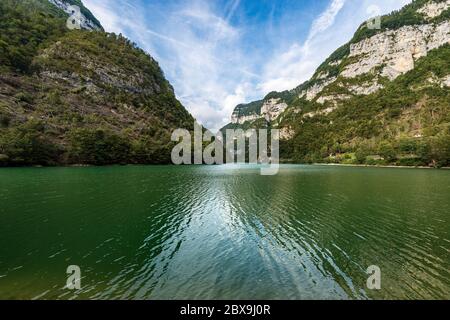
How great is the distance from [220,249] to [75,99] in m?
128

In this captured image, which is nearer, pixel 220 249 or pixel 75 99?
pixel 220 249

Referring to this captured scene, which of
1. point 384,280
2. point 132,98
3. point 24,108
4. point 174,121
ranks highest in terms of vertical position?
point 132,98

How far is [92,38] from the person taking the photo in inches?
6649

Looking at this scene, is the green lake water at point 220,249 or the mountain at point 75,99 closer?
the green lake water at point 220,249

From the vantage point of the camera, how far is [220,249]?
14.5m

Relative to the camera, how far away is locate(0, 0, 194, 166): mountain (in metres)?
84.8

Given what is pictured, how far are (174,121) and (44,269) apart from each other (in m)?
161

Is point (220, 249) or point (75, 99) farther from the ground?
point (75, 99)

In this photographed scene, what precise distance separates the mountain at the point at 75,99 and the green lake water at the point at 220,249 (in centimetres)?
7014

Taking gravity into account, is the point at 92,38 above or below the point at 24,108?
above

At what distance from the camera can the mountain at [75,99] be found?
84750 mm

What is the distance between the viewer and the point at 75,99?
116 m

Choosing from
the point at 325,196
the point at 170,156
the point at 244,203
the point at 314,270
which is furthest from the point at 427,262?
the point at 170,156

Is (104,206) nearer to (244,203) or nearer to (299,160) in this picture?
(244,203)
